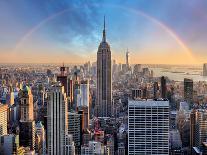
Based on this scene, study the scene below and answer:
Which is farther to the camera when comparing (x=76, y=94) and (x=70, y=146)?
(x=76, y=94)

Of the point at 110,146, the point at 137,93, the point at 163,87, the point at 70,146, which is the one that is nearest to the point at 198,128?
the point at 163,87

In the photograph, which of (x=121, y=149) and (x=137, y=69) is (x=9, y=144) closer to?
(x=121, y=149)

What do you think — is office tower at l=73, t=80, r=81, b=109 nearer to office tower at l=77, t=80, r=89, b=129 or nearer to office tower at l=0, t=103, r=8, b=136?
office tower at l=77, t=80, r=89, b=129

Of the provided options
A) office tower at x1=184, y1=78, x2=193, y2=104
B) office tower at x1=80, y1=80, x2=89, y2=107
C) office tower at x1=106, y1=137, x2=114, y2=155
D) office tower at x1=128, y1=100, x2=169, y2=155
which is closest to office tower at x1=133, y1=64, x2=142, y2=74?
office tower at x1=128, y1=100, x2=169, y2=155

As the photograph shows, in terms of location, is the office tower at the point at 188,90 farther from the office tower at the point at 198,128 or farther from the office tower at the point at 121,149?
the office tower at the point at 121,149

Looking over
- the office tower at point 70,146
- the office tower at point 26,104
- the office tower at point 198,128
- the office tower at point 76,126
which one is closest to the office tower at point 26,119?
the office tower at point 26,104

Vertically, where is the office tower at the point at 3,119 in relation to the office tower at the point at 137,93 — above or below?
below

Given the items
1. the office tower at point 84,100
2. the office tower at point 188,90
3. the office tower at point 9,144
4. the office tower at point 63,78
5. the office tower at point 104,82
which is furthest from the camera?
Result: the office tower at point 104,82
